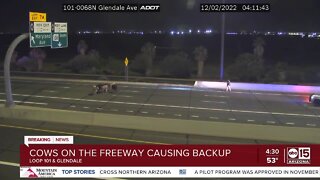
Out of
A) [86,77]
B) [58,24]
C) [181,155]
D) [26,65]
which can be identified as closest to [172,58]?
[86,77]

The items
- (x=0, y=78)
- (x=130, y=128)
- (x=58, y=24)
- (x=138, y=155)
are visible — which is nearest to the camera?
(x=138, y=155)

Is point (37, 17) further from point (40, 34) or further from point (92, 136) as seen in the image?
point (92, 136)

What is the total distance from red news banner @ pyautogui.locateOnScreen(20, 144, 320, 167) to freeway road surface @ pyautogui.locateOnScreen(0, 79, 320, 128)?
1120 cm

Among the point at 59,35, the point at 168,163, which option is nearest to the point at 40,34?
the point at 59,35

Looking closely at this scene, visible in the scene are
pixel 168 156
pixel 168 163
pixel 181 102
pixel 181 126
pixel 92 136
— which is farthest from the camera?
pixel 181 102

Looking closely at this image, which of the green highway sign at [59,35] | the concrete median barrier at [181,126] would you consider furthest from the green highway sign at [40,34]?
the concrete median barrier at [181,126]

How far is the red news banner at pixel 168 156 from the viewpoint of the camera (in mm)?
11023

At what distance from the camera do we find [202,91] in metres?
35.2

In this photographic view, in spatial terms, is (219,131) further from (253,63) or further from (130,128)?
(253,63)

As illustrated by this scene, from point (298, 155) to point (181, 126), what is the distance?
22.9 ft

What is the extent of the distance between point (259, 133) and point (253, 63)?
3642 cm

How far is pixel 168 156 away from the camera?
11250 mm

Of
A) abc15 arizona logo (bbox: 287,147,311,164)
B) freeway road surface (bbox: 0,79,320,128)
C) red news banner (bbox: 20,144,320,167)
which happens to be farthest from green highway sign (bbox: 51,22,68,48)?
abc15 arizona logo (bbox: 287,147,311,164)

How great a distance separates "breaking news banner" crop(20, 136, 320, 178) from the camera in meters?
10.9
